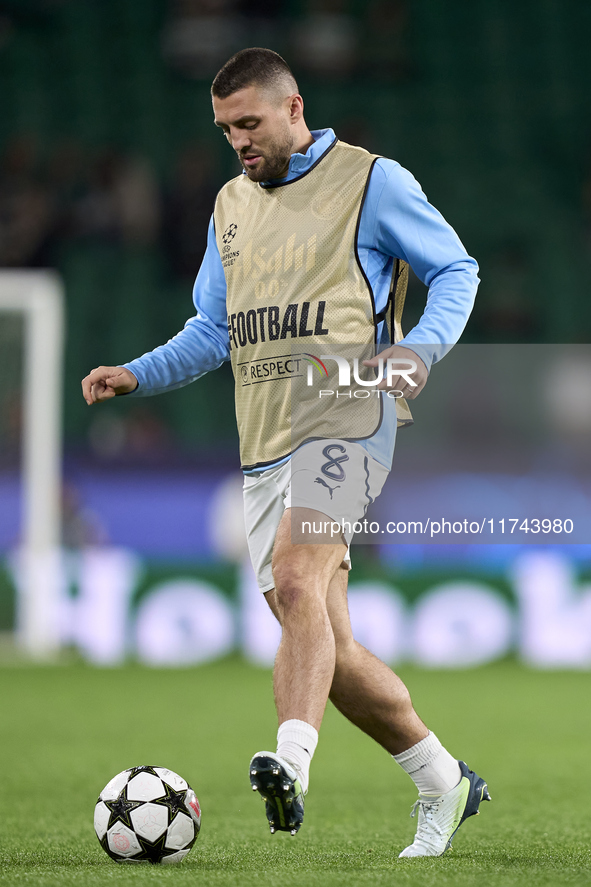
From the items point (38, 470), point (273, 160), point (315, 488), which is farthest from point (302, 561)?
point (38, 470)

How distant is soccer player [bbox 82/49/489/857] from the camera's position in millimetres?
3035

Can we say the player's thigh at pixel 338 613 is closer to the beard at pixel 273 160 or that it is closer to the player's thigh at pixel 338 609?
the player's thigh at pixel 338 609

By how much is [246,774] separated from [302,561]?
97.2 inches

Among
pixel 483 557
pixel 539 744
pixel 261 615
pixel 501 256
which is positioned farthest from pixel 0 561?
pixel 501 256

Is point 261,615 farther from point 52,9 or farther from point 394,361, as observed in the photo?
point 52,9

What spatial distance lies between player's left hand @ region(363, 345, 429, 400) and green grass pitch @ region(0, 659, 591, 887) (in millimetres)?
1072

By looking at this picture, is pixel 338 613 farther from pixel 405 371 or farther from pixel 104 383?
pixel 104 383

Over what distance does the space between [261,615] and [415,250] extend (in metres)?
6.74

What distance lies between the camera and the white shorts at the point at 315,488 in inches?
119

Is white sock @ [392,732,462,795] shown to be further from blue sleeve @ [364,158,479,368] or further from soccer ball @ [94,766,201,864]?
blue sleeve @ [364,158,479,368]

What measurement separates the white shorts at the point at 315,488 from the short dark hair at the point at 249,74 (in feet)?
2.95

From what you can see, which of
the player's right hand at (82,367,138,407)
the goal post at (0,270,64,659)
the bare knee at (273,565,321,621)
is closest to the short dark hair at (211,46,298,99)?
the player's right hand at (82,367,138,407)

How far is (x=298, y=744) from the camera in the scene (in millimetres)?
2730

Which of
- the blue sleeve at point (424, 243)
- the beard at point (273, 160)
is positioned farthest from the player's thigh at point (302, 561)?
the beard at point (273, 160)
